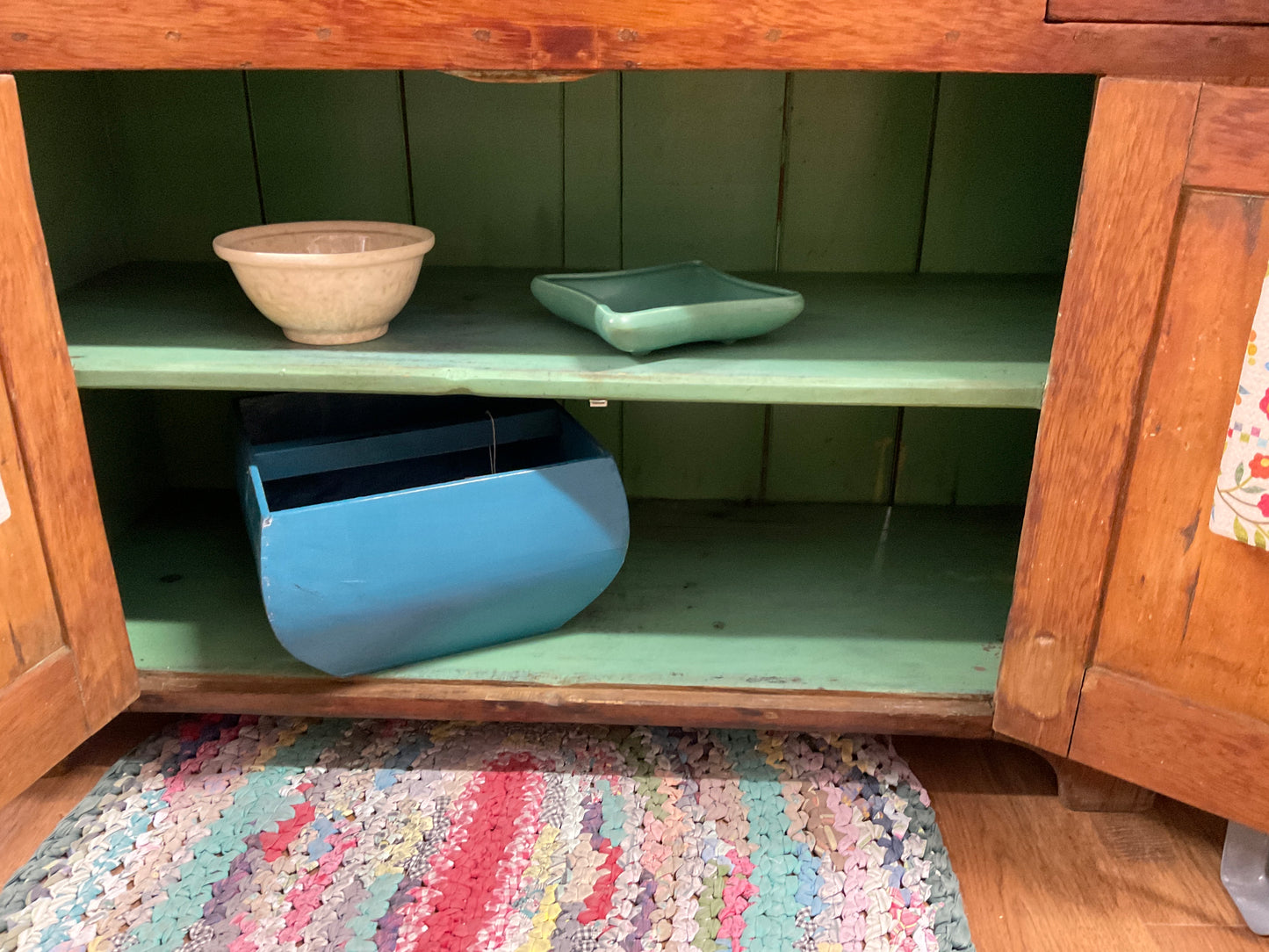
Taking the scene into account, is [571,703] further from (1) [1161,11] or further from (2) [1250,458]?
(1) [1161,11]

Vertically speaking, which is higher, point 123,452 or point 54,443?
point 54,443

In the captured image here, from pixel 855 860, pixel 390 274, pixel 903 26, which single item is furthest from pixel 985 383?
pixel 390 274

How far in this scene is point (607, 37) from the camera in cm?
73

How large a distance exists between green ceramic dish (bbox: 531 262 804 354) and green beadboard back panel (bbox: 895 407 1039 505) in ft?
1.22

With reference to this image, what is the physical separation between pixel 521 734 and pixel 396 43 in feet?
2.21

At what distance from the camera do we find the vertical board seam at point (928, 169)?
1.12 meters

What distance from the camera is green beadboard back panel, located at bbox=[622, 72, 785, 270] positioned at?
44.8 inches

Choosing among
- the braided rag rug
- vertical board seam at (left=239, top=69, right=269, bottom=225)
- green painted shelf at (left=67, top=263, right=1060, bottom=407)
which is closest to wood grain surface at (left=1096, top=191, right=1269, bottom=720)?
green painted shelf at (left=67, top=263, right=1060, bottom=407)

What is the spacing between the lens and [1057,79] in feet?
3.68

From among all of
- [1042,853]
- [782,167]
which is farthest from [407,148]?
[1042,853]

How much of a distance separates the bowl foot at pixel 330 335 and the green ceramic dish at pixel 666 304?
7.0 inches

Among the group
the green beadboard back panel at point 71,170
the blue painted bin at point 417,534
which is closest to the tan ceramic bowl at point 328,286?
the blue painted bin at point 417,534

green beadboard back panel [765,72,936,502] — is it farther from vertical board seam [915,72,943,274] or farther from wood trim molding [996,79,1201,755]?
wood trim molding [996,79,1201,755]

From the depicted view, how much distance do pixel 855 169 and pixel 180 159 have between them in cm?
81
